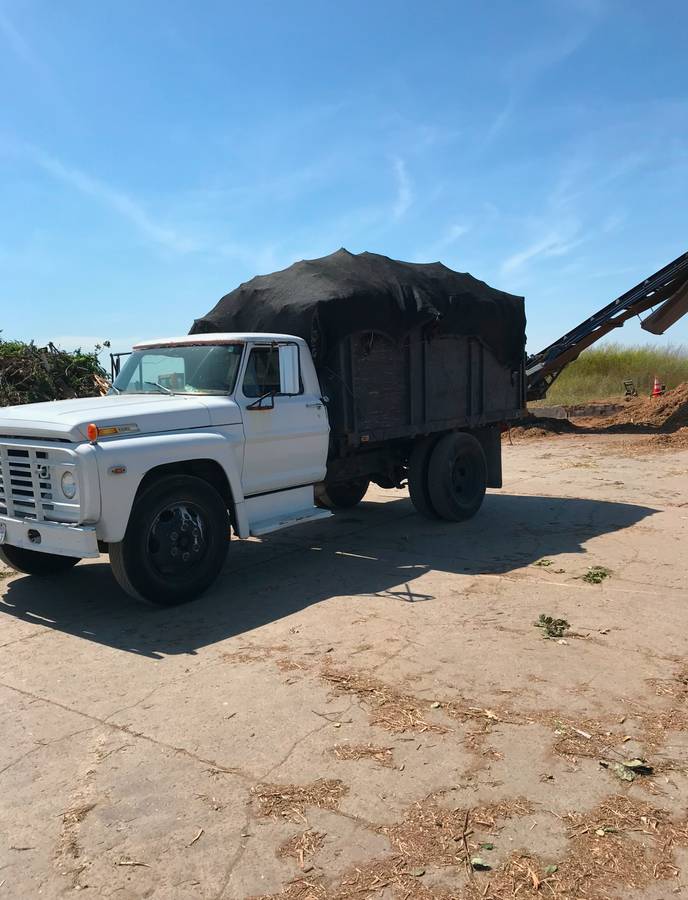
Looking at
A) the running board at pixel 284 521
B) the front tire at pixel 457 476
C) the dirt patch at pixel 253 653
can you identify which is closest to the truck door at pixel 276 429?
the running board at pixel 284 521

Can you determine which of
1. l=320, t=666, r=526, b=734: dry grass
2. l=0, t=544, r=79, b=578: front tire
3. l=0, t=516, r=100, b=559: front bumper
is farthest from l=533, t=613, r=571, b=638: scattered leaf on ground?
l=0, t=544, r=79, b=578: front tire

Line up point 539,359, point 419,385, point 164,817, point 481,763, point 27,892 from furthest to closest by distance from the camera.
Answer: point 539,359 → point 419,385 → point 481,763 → point 164,817 → point 27,892

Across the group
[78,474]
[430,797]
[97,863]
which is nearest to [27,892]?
[97,863]

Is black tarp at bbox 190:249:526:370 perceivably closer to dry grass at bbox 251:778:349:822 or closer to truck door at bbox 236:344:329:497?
truck door at bbox 236:344:329:497

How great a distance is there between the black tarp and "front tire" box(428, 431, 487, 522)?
1373mm

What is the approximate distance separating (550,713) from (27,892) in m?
2.56

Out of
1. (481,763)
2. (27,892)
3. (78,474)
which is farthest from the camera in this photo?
(78,474)

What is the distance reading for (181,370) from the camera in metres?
6.87

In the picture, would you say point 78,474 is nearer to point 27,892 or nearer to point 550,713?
point 27,892

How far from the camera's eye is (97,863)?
285 cm

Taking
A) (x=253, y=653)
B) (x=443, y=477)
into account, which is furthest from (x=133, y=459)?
(x=443, y=477)

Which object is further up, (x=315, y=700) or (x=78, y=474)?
(x=78, y=474)

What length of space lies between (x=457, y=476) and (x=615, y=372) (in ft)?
72.7

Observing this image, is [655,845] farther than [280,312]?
No
